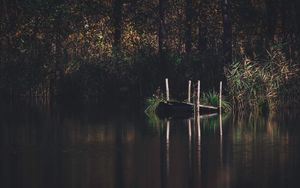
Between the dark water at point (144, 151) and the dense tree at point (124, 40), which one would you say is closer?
the dark water at point (144, 151)

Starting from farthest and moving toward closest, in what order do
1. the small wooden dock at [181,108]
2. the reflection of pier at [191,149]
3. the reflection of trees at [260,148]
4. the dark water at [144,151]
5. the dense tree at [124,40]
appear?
the dense tree at [124,40] < the small wooden dock at [181,108] < the reflection of trees at [260,148] < the reflection of pier at [191,149] < the dark water at [144,151]

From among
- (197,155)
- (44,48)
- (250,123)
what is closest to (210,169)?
(197,155)

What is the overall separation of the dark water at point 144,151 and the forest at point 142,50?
130 inches

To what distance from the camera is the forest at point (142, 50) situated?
4891cm

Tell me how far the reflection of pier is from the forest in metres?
3.95

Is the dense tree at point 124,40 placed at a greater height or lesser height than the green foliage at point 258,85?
greater

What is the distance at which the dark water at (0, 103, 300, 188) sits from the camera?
26.6m

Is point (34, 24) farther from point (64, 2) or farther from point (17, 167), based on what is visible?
point (17, 167)

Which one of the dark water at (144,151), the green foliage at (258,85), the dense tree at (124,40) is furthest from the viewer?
the dense tree at (124,40)

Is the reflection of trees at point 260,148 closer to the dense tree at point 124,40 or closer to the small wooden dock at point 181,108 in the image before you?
the small wooden dock at point 181,108

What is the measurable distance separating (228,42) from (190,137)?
68.4 ft

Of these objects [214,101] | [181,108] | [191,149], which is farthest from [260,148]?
[214,101]

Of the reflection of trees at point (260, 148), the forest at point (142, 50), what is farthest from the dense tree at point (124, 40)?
the reflection of trees at point (260, 148)

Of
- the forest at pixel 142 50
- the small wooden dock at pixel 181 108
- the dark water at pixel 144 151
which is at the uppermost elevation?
the forest at pixel 142 50
